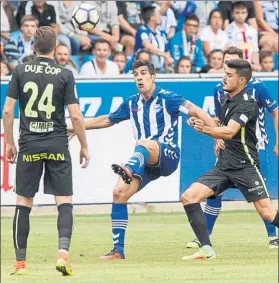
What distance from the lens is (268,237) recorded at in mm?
12547

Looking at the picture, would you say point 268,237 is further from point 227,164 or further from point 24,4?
point 24,4

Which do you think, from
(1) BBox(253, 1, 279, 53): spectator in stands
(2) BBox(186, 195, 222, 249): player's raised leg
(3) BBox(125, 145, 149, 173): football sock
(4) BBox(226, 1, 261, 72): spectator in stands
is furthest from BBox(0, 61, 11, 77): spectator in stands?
(3) BBox(125, 145, 149, 173): football sock

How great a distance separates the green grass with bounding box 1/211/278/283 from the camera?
30.1 feet

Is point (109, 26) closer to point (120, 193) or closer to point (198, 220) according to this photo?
point (120, 193)

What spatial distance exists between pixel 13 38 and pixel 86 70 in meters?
1.52

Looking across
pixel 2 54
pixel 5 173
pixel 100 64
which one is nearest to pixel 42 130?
pixel 5 173

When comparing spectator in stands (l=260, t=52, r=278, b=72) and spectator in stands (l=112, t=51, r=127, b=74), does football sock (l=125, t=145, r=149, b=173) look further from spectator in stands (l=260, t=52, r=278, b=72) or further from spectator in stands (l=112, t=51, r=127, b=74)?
spectator in stands (l=260, t=52, r=278, b=72)

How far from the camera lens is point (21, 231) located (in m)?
9.63

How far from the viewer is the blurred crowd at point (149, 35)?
59.8 ft

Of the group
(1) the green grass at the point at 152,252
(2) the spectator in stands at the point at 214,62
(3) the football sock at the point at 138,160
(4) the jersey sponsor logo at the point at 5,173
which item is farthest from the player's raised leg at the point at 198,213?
(2) the spectator in stands at the point at 214,62

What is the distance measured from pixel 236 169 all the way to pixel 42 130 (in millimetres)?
2285

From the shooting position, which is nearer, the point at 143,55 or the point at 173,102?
the point at 173,102

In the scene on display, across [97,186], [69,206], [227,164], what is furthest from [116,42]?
[69,206]

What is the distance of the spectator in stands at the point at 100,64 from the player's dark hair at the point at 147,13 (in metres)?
1.45
